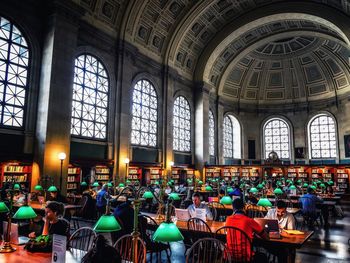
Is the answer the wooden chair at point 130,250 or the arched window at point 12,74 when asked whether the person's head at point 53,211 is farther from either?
the arched window at point 12,74

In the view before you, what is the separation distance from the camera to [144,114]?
19172 millimetres

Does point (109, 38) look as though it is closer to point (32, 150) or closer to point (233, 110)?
point (32, 150)

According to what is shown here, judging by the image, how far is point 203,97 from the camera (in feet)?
78.9

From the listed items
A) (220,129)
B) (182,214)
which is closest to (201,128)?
(220,129)

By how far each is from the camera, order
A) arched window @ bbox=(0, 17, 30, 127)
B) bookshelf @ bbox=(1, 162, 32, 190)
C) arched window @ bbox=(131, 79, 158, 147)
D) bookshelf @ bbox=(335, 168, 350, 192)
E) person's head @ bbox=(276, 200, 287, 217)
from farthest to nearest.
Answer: bookshelf @ bbox=(335, 168, 350, 192), arched window @ bbox=(131, 79, 158, 147), arched window @ bbox=(0, 17, 30, 127), bookshelf @ bbox=(1, 162, 32, 190), person's head @ bbox=(276, 200, 287, 217)

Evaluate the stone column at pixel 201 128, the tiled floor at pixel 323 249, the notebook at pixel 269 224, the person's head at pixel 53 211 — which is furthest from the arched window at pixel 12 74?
the stone column at pixel 201 128

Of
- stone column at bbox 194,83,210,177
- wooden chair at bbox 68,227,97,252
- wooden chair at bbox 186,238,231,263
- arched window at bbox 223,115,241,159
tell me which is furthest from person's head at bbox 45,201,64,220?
arched window at bbox 223,115,241,159

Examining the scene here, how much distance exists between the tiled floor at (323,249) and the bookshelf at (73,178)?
7.81 metres

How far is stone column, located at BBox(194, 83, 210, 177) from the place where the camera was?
23.2 metres

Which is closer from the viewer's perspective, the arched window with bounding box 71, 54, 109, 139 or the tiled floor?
the tiled floor

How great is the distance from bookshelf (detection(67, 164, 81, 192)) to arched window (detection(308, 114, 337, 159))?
76.5 ft

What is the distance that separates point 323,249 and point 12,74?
42.4 feet

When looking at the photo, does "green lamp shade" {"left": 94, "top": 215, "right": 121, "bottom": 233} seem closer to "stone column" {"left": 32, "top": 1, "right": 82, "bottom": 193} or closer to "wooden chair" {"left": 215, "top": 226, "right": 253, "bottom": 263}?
"wooden chair" {"left": 215, "top": 226, "right": 253, "bottom": 263}

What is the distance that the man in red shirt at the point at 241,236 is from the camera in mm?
4203
